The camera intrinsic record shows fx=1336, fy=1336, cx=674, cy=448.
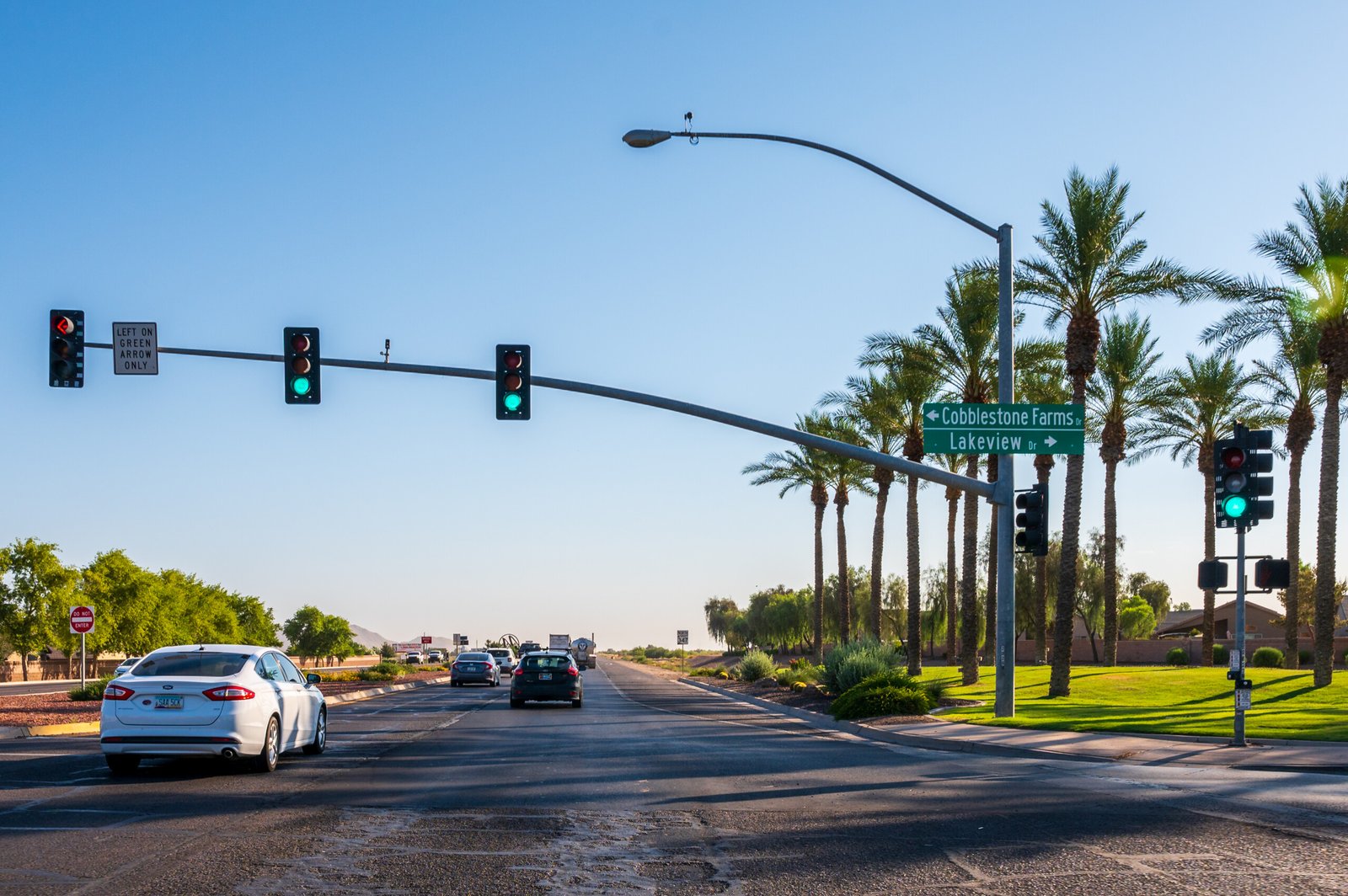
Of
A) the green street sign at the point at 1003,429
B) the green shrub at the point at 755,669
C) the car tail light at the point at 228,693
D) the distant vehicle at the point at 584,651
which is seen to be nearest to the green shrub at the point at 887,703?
the green street sign at the point at 1003,429

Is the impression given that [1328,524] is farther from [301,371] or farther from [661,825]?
[661,825]

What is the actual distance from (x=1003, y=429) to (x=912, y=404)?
78.5ft

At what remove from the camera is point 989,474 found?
1957 inches

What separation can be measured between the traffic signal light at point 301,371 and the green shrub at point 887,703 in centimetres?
1350

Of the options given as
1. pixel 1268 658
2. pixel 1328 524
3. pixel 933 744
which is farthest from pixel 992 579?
pixel 933 744

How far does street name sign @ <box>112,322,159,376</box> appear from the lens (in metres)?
21.5

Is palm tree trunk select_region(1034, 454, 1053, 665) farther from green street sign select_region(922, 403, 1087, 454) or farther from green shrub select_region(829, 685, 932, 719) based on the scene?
green street sign select_region(922, 403, 1087, 454)

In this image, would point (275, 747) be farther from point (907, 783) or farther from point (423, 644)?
point (423, 644)

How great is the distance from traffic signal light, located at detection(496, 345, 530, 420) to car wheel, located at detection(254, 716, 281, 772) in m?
6.89

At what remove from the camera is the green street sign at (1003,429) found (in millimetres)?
24344

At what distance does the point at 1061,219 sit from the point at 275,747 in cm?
2734

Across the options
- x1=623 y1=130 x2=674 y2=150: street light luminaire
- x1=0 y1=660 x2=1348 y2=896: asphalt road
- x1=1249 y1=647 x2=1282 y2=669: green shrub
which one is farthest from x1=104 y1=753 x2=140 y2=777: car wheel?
x1=1249 y1=647 x2=1282 y2=669: green shrub

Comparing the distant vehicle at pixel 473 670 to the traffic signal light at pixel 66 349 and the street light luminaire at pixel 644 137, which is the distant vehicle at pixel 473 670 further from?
the street light luminaire at pixel 644 137

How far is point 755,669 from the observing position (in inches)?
2164
